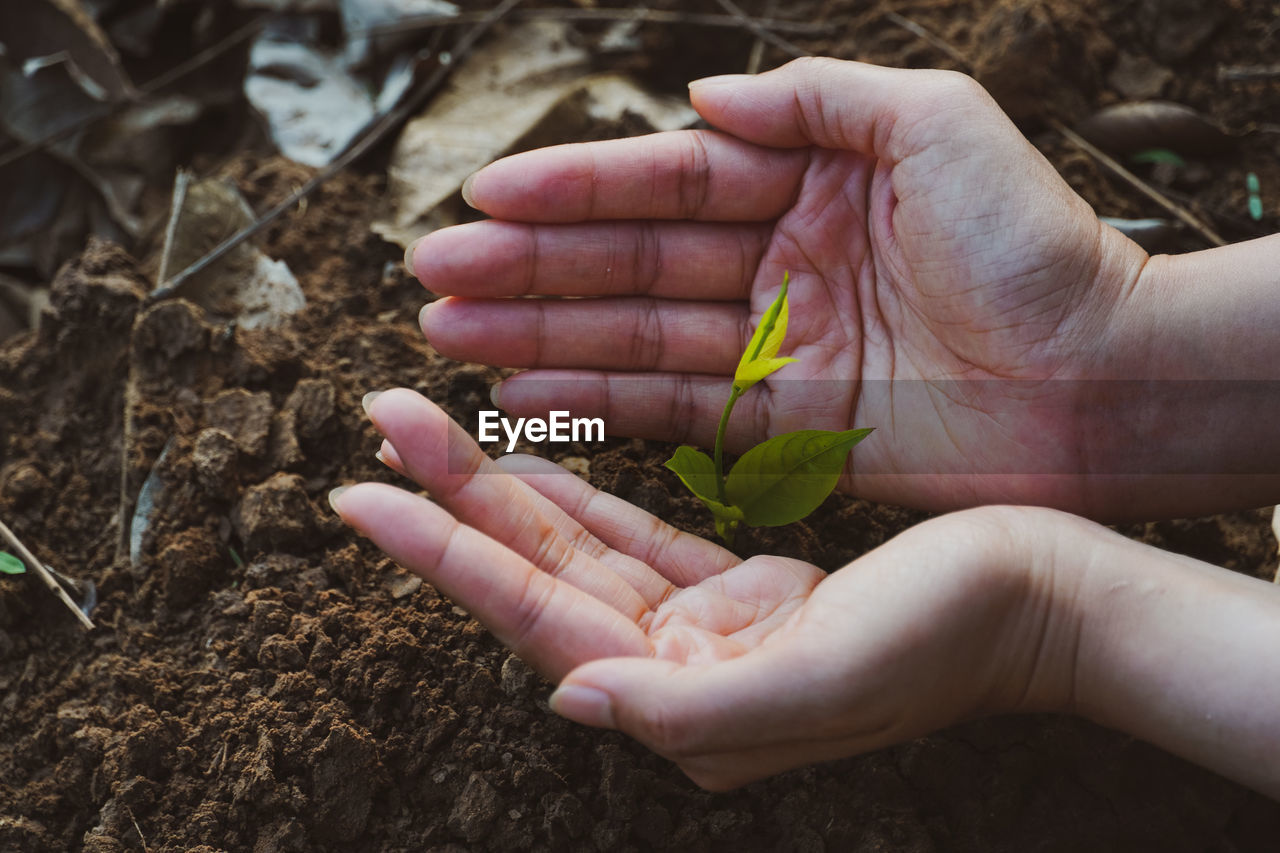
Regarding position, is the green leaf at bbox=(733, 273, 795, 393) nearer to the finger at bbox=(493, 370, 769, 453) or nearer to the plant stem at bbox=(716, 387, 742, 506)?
the plant stem at bbox=(716, 387, 742, 506)

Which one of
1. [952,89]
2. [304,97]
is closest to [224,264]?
[304,97]

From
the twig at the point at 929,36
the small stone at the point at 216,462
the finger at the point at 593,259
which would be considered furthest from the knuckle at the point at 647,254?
the twig at the point at 929,36

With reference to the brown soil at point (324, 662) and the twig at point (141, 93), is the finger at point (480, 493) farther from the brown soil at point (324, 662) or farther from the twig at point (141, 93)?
the twig at point (141, 93)

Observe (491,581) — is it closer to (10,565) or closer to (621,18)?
(10,565)

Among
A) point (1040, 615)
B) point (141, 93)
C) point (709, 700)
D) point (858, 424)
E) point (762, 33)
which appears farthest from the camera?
point (141, 93)

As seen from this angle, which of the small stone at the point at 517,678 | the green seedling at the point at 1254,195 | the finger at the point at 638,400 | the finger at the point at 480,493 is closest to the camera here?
the finger at the point at 480,493

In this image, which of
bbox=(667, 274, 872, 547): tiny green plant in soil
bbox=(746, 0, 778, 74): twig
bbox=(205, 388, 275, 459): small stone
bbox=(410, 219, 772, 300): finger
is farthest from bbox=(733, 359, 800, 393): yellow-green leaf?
bbox=(746, 0, 778, 74): twig
